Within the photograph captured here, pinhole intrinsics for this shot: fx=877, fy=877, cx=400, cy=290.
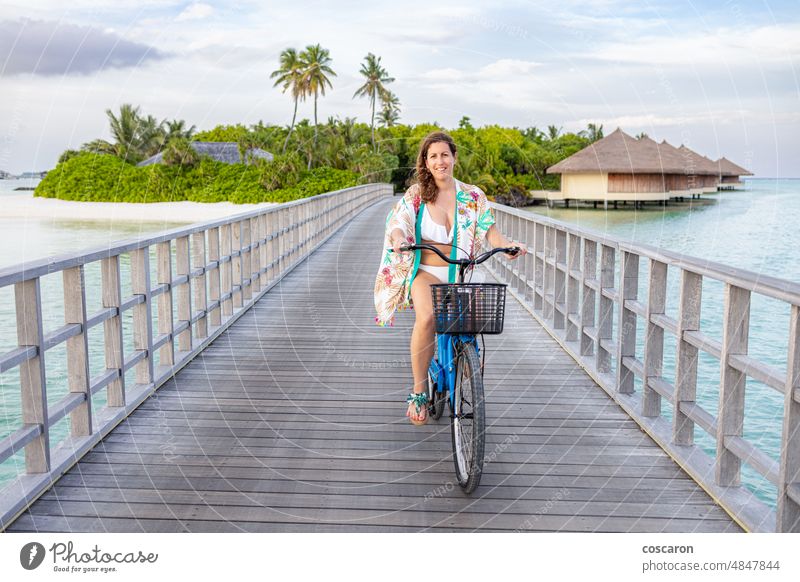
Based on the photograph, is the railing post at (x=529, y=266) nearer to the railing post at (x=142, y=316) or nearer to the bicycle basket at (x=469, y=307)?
the railing post at (x=142, y=316)

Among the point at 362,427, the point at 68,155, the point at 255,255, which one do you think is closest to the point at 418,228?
the point at 362,427

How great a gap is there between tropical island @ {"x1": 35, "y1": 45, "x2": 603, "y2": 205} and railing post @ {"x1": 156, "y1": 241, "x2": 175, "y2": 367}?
47.9 meters

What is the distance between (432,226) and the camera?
13.3ft

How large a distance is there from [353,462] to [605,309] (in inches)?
92.2

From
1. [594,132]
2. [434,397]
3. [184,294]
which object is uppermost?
[594,132]

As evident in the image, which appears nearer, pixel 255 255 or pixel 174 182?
pixel 255 255

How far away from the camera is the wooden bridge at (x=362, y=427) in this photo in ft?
11.3

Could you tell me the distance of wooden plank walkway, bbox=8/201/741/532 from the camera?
3.46 meters

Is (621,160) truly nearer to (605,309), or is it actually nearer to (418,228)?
(605,309)

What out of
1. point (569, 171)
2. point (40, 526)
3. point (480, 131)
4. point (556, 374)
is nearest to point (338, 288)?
point (556, 374)

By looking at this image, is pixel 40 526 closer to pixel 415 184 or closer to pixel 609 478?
pixel 415 184

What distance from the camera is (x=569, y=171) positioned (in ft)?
218

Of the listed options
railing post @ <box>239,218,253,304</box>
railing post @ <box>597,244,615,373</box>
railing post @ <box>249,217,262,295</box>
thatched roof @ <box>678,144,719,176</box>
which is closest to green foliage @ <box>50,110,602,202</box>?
thatched roof @ <box>678,144,719,176</box>
